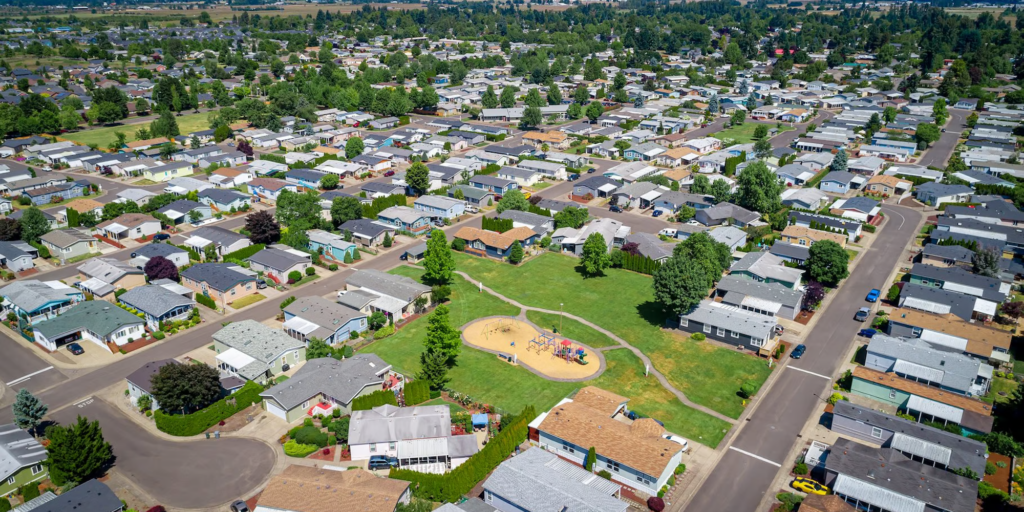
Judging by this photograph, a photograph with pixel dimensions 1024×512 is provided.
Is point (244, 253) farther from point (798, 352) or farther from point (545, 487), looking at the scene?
point (798, 352)

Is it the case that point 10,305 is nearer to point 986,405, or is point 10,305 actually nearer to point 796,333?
point 796,333

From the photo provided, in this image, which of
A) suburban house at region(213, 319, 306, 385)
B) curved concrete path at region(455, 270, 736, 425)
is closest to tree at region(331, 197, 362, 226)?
curved concrete path at region(455, 270, 736, 425)

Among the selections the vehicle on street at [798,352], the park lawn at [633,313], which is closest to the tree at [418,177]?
the park lawn at [633,313]

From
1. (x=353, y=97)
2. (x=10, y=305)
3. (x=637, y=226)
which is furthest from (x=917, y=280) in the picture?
(x=353, y=97)

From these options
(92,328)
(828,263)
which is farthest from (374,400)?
(828,263)

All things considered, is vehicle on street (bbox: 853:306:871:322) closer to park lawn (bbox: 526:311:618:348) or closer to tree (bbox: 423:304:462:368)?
park lawn (bbox: 526:311:618:348)

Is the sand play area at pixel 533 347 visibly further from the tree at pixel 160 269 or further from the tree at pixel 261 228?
the tree at pixel 160 269
